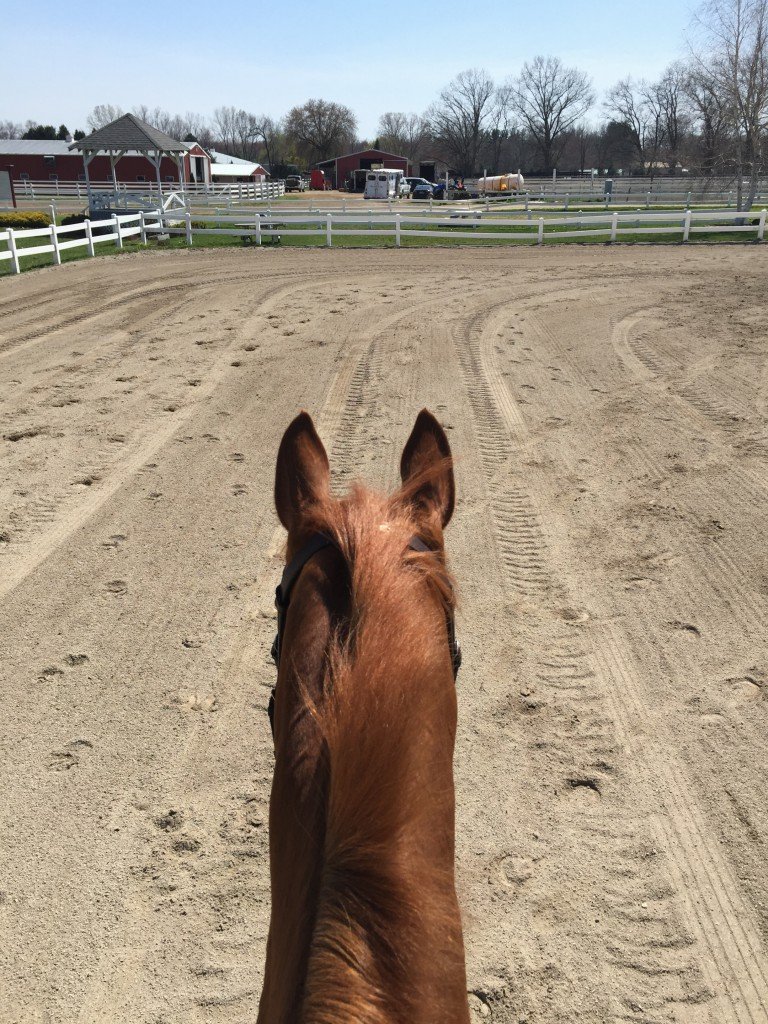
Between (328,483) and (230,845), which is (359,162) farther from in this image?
(328,483)

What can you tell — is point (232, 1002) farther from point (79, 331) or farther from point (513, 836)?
point (79, 331)

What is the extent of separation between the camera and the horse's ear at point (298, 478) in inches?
71.2

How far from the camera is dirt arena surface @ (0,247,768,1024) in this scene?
244 centimetres

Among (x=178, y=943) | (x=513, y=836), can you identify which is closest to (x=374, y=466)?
(x=513, y=836)

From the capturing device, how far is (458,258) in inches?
735

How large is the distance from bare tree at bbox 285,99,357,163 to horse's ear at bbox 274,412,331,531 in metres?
97.0

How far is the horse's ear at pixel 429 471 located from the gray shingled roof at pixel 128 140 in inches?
1404

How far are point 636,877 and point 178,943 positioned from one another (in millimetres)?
1549

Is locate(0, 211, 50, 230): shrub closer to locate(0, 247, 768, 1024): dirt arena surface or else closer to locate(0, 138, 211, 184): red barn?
locate(0, 247, 768, 1024): dirt arena surface

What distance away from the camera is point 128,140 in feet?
111

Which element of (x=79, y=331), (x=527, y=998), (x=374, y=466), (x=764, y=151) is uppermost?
(x=764, y=151)

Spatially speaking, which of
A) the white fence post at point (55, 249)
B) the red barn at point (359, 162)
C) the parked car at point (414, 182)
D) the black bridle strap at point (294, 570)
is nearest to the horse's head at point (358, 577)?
the black bridle strap at point (294, 570)

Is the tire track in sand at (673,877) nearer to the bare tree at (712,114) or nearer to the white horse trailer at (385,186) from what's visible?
the bare tree at (712,114)

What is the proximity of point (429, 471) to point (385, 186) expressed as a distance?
2147 inches
